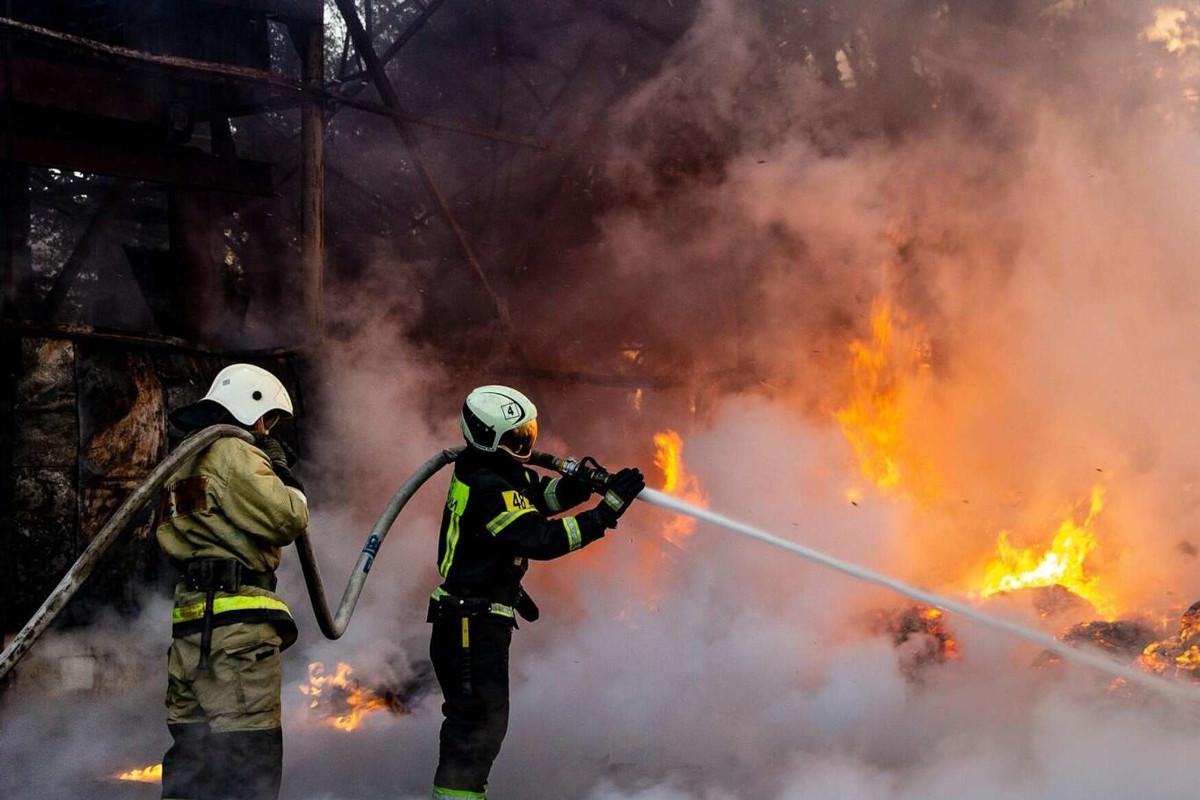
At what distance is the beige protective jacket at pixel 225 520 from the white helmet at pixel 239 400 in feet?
0.68

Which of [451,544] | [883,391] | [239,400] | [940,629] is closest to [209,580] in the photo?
[239,400]

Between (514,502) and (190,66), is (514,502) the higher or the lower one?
the lower one

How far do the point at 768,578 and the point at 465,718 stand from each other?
3.64 m

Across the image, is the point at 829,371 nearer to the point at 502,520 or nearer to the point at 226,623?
the point at 502,520

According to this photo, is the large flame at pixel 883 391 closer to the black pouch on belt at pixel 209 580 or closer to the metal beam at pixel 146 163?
the metal beam at pixel 146 163

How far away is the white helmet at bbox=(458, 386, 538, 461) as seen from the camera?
4.53 meters

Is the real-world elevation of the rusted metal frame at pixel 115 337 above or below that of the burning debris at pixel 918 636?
above

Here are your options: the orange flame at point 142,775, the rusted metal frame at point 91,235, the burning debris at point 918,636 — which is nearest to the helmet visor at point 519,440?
the orange flame at point 142,775

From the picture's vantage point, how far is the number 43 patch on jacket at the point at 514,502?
4410 millimetres

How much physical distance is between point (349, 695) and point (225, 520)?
9.00 ft

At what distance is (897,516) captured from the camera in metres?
8.49

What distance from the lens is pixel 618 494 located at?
4367 millimetres

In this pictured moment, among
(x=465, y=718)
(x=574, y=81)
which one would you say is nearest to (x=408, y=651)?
(x=465, y=718)

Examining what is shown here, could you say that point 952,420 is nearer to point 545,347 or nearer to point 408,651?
point 545,347
